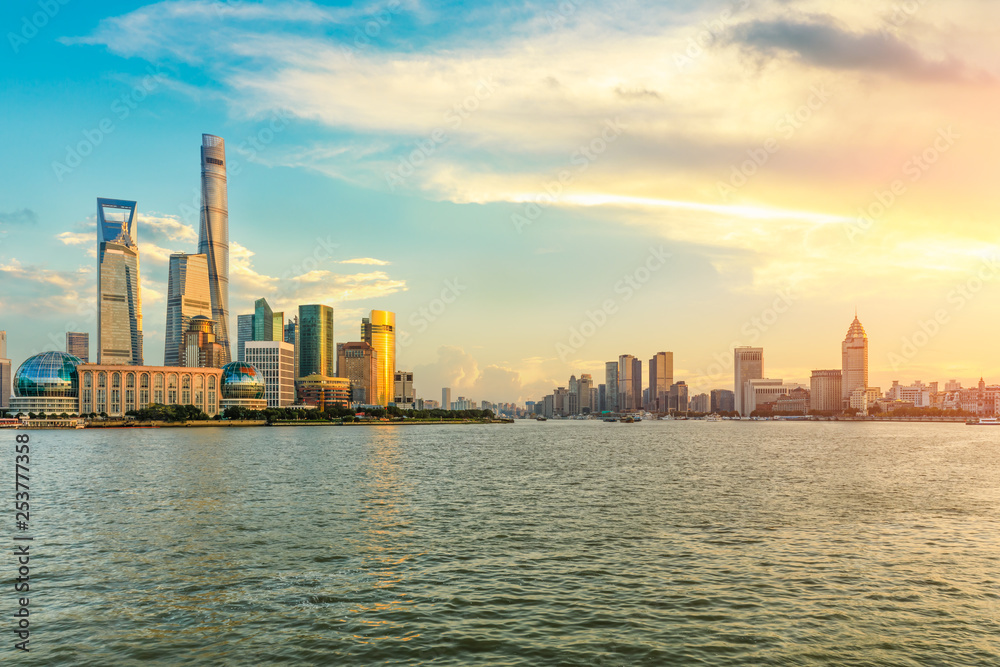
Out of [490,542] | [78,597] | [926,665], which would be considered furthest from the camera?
[490,542]

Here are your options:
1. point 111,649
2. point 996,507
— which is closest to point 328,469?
point 111,649

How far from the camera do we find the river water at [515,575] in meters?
23.4

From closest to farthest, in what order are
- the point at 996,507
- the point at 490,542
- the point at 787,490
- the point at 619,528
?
the point at 490,542, the point at 619,528, the point at 996,507, the point at 787,490

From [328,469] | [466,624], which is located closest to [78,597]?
[466,624]

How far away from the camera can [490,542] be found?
39375 millimetres

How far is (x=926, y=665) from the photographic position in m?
22.0

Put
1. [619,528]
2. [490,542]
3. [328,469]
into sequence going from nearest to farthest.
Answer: [490,542] < [619,528] < [328,469]

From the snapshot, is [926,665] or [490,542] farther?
[490,542]

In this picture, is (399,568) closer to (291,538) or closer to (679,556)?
(291,538)

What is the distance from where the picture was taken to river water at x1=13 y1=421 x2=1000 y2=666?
23.4 meters

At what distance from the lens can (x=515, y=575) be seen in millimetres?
32094

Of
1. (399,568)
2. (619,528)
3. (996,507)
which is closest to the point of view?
(399,568)

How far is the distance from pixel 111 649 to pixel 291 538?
1760 cm

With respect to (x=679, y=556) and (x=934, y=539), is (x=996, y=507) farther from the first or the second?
(x=679, y=556)
